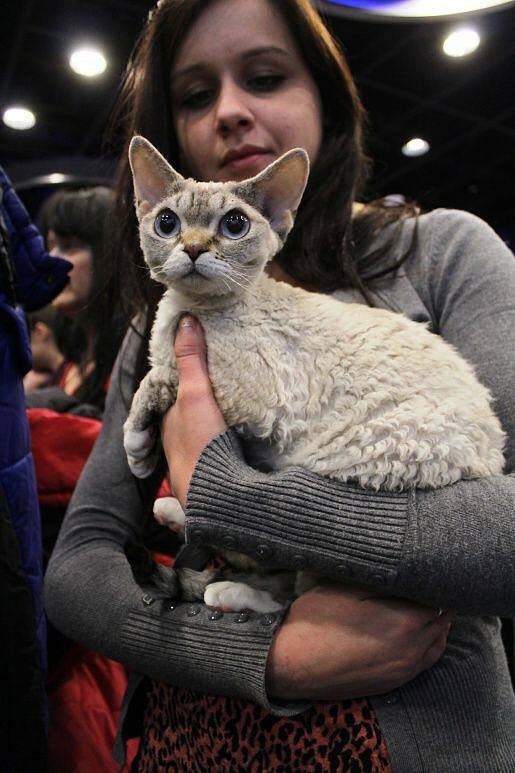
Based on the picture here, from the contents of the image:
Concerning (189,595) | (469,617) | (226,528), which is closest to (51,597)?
(189,595)

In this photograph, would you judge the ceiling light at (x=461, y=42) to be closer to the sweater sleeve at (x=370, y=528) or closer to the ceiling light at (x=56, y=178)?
the ceiling light at (x=56, y=178)

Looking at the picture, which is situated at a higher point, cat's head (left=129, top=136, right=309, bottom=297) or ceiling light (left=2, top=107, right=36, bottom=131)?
ceiling light (left=2, top=107, right=36, bottom=131)

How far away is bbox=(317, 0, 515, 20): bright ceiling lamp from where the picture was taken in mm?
2709


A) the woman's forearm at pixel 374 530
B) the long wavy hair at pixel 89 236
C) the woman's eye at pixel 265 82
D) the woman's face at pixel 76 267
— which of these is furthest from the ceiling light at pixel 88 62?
the woman's forearm at pixel 374 530

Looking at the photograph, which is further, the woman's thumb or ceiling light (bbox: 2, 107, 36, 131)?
ceiling light (bbox: 2, 107, 36, 131)

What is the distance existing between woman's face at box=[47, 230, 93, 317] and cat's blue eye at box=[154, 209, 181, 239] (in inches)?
60.4

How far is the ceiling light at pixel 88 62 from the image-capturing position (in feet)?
13.6

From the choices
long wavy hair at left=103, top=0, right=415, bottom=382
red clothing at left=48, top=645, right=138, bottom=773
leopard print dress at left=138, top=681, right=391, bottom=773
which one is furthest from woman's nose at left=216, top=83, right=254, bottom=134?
red clothing at left=48, top=645, right=138, bottom=773

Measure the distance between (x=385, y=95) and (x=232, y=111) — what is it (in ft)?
12.1

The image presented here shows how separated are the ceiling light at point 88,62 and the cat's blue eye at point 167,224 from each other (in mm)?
3857

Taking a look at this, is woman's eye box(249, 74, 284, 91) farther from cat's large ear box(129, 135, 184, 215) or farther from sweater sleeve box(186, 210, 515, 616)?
sweater sleeve box(186, 210, 515, 616)

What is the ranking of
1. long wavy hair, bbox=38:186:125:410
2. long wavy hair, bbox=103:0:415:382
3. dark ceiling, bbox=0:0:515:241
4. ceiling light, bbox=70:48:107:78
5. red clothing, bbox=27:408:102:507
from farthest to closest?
ceiling light, bbox=70:48:107:78 → dark ceiling, bbox=0:0:515:241 → long wavy hair, bbox=38:186:125:410 → red clothing, bbox=27:408:102:507 → long wavy hair, bbox=103:0:415:382

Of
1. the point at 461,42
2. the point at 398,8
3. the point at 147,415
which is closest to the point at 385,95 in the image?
the point at 461,42

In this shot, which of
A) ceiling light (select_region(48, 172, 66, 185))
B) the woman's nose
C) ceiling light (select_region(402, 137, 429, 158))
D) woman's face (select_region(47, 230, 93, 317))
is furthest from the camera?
ceiling light (select_region(402, 137, 429, 158))
